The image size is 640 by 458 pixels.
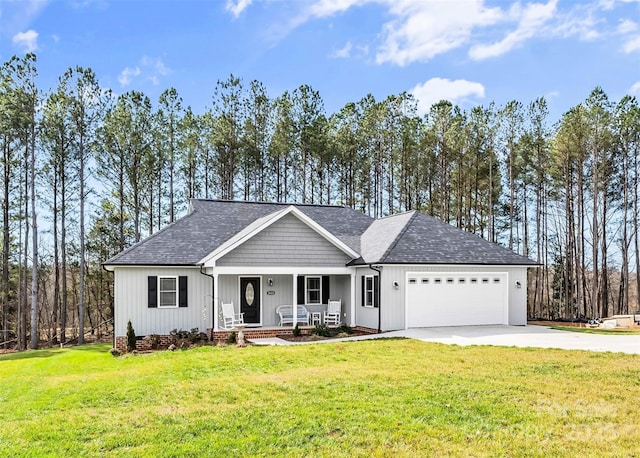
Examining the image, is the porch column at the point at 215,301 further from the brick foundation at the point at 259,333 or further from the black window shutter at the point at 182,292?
the black window shutter at the point at 182,292

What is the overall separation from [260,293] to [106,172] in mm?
12260

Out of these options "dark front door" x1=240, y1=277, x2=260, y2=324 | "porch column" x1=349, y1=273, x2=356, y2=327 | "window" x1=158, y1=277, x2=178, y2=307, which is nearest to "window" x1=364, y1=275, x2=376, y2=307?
"porch column" x1=349, y1=273, x2=356, y2=327

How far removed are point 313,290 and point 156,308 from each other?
547 centimetres

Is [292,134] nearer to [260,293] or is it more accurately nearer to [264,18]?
[260,293]

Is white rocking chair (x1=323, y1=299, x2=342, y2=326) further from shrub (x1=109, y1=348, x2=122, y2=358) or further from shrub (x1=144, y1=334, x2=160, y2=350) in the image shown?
shrub (x1=109, y1=348, x2=122, y2=358)

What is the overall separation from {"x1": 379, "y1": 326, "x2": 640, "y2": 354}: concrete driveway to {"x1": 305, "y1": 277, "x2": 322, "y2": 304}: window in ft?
11.7

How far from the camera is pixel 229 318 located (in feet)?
56.7

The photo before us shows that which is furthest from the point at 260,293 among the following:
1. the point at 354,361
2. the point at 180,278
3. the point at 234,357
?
the point at 354,361

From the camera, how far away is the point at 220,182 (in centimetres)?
2925

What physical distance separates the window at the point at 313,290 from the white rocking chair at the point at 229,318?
2642 mm

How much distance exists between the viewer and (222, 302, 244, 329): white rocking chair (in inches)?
658

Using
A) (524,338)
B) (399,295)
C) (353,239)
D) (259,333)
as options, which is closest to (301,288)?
→ (259,333)

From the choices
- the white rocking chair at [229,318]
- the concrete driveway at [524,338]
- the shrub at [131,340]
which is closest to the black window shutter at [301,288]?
the white rocking chair at [229,318]

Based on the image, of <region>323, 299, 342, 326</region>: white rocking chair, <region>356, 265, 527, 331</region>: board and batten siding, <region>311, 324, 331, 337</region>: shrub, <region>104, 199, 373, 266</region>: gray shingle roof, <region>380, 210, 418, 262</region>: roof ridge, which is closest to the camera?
<region>311, 324, 331, 337</region>: shrub
